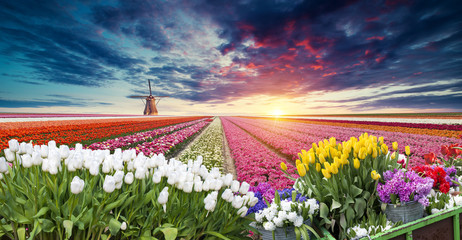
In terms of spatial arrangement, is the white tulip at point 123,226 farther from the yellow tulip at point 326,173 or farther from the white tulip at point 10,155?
the yellow tulip at point 326,173

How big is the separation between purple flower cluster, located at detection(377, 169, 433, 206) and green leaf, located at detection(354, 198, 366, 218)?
0.65ft

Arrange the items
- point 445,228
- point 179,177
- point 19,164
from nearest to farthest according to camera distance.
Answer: point 179,177 < point 19,164 < point 445,228

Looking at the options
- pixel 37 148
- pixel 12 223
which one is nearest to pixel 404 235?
pixel 12 223

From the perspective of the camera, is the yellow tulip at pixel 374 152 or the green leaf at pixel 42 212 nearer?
the green leaf at pixel 42 212

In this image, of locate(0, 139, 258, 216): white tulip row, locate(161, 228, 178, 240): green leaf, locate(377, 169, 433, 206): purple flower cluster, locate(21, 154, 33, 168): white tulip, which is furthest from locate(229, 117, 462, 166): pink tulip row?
locate(21, 154, 33, 168): white tulip

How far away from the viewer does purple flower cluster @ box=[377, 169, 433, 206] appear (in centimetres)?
229

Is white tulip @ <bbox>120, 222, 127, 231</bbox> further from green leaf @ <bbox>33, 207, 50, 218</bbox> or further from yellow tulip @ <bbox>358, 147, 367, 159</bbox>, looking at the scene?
yellow tulip @ <bbox>358, 147, 367, 159</bbox>

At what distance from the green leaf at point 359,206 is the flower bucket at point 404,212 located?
0.31 m

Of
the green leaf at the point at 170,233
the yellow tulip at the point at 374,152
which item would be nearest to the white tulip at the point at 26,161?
the green leaf at the point at 170,233

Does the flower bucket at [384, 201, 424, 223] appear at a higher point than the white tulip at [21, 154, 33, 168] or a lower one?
lower

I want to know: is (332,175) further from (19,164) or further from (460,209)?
(19,164)

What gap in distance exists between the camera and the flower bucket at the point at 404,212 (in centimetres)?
235

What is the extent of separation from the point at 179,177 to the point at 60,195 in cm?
95

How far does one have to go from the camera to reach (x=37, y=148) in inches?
94.0
